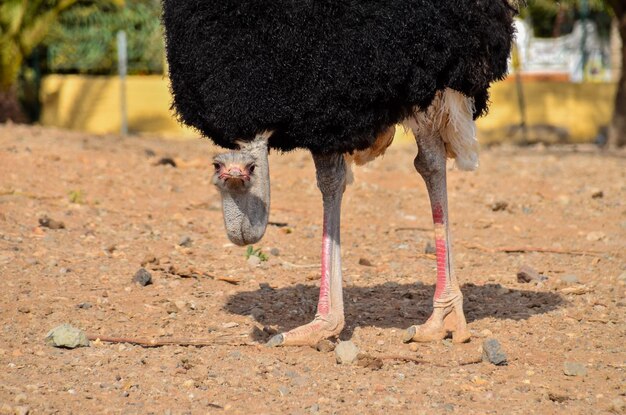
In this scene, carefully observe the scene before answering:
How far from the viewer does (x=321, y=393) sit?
4.81 metres

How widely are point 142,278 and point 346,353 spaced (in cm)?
182

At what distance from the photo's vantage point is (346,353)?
5238 mm

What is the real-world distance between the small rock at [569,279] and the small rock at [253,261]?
2096mm

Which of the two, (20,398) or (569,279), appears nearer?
(20,398)

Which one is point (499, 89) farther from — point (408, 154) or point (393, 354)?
point (393, 354)

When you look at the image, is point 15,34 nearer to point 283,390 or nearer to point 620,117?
point 620,117

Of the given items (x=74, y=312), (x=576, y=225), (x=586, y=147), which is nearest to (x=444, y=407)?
(x=74, y=312)

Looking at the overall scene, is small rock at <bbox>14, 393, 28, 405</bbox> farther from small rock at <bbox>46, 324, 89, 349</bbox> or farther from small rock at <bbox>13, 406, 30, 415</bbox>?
small rock at <bbox>46, 324, 89, 349</bbox>

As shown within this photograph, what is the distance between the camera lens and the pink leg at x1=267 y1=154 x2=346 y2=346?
5359mm

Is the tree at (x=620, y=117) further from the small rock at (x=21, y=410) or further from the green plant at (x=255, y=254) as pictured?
the small rock at (x=21, y=410)

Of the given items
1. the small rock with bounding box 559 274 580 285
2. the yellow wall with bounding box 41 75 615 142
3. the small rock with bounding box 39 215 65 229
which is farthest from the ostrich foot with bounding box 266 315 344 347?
the yellow wall with bounding box 41 75 615 142

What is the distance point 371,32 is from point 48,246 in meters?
3.42

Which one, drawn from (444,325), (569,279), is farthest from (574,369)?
(569,279)

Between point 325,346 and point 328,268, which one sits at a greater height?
point 328,268
